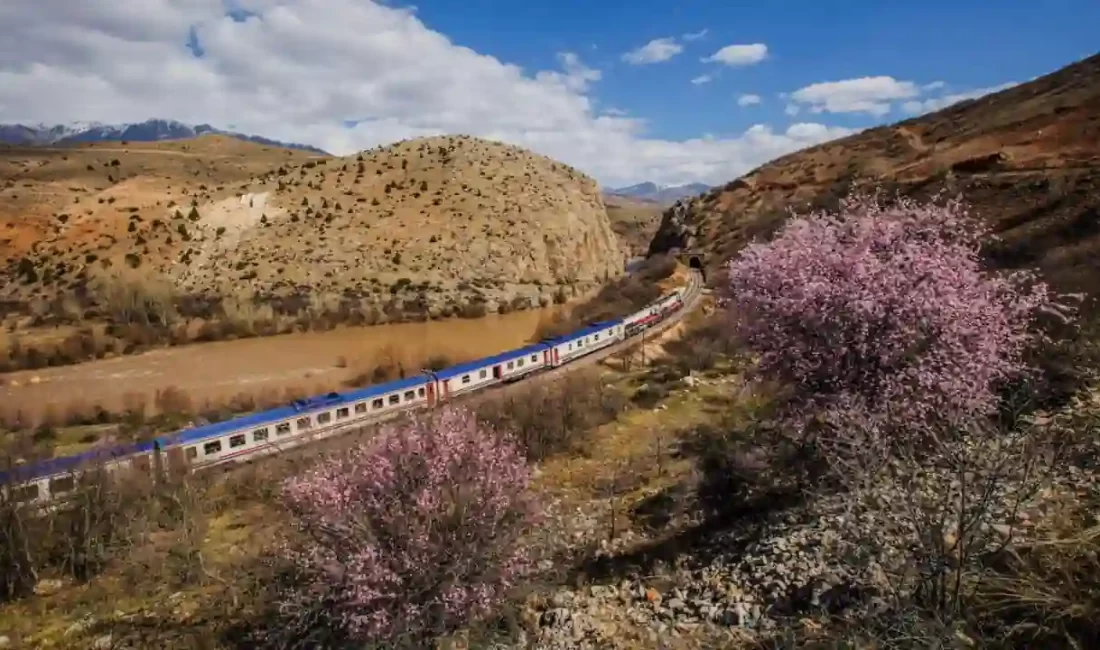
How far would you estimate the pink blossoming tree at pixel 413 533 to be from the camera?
1001 cm

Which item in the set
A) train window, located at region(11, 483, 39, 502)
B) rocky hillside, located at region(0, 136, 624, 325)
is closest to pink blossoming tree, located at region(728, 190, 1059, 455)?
train window, located at region(11, 483, 39, 502)

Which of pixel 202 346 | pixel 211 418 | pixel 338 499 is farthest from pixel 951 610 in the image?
pixel 202 346

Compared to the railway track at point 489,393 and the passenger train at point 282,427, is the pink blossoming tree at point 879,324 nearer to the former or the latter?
the railway track at point 489,393

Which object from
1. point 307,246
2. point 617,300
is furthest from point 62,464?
point 617,300

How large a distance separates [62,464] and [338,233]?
5081 centimetres

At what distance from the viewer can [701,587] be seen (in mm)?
12617

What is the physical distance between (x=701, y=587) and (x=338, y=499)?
22.2ft

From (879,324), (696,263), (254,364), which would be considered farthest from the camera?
(696,263)

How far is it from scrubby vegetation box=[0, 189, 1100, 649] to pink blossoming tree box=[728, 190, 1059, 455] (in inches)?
1.8

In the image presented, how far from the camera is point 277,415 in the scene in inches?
1061

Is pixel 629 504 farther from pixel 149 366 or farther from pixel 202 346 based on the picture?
pixel 202 346

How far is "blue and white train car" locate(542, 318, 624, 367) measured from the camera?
40.1 metres

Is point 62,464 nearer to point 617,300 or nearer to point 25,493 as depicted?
point 25,493

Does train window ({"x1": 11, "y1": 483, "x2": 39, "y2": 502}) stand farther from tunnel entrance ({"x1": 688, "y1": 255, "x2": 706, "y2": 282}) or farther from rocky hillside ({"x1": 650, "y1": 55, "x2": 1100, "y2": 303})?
tunnel entrance ({"x1": 688, "y1": 255, "x2": 706, "y2": 282})
